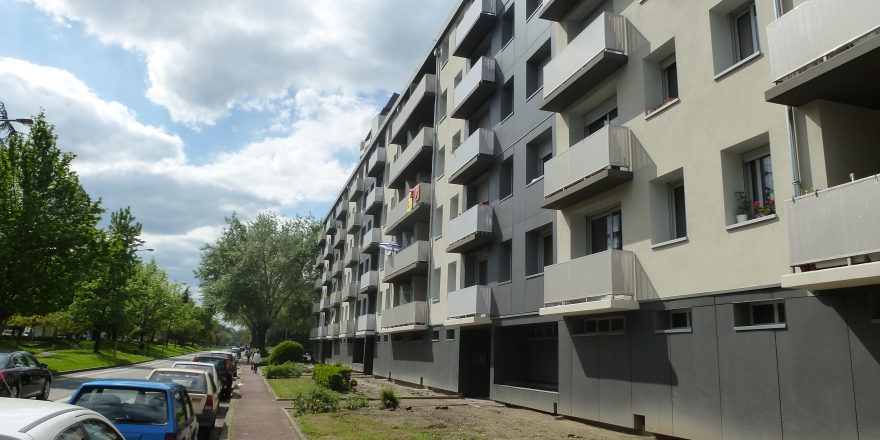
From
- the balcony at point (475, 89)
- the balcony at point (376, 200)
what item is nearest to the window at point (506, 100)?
the balcony at point (475, 89)

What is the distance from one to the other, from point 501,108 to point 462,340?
350 inches

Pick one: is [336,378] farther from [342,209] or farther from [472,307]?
[342,209]

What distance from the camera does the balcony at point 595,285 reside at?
43.0 feet

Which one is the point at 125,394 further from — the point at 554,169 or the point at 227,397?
the point at 227,397

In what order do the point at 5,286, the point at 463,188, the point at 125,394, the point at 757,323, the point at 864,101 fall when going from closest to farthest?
the point at 125,394
the point at 864,101
the point at 757,323
the point at 463,188
the point at 5,286

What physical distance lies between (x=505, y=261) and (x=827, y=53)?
1292 centimetres

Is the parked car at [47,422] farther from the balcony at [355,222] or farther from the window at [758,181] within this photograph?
the balcony at [355,222]

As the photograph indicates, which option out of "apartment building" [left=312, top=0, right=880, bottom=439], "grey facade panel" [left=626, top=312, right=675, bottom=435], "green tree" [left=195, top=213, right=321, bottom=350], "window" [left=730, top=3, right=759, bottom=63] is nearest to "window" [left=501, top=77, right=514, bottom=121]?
"apartment building" [left=312, top=0, right=880, bottom=439]

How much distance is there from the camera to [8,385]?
14.5 metres

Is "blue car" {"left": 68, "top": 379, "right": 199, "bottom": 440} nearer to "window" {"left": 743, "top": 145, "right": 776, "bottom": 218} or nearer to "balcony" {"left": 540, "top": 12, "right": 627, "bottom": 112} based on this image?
"window" {"left": 743, "top": 145, "right": 776, "bottom": 218}

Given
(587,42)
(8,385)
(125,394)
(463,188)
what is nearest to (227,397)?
(8,385)

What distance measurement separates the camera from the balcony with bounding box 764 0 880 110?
8180 millimetres

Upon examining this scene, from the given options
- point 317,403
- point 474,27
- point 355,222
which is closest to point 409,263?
point 474,27

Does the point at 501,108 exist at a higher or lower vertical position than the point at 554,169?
higher
